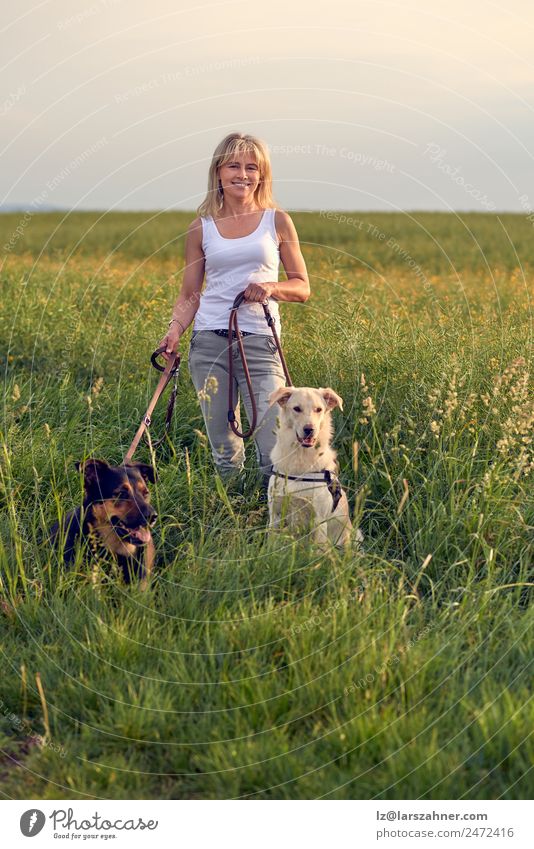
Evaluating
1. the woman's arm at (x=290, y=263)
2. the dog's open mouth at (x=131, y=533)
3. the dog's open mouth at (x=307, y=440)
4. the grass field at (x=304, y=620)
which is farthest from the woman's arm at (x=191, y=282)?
the dog's open mouth at (x=131, y=533)

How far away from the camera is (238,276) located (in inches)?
221

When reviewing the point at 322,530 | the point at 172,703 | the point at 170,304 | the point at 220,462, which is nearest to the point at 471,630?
the point at 322,530

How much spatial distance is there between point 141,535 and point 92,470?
477 mm

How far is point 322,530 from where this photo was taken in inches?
188

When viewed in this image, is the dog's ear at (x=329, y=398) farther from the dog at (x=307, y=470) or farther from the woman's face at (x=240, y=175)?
the woman's face at (x=240, y=175)

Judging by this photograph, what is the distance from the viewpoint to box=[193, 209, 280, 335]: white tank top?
5578 mm

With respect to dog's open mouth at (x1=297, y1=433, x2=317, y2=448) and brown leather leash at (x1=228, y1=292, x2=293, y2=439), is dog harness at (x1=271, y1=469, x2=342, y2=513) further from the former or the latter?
brown leather leash at (x1=228, y1=292, x2=293, y2=439)

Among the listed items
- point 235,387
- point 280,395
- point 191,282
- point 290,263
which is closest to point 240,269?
point 290,263

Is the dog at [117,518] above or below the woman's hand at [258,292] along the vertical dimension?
below

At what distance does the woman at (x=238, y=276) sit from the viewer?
18.2 feet

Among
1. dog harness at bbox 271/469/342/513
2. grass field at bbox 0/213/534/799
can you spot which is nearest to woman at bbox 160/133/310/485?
grass field at bbox 0/213/534/799

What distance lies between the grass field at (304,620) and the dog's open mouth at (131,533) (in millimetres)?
233

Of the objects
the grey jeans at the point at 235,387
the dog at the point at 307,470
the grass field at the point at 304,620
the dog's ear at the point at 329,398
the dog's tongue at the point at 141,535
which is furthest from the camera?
the grey jeans at the point at 235,387

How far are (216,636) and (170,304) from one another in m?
5.29
